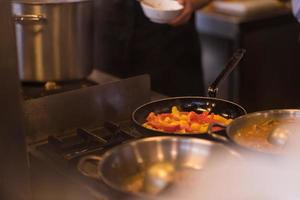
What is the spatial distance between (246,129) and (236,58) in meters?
0.29

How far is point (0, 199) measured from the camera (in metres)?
1.16

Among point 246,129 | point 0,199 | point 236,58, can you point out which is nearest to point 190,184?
point 246,129

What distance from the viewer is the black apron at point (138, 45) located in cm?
233

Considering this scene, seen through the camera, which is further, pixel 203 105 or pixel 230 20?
pixel 230 20

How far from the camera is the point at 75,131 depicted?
4.68 ft

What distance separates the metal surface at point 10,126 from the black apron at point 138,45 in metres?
1.22

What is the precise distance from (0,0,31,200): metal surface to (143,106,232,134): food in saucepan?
0.89ft

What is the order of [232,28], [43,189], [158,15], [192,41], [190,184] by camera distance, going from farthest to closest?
[232,28]
[192,41]
[158,15]
[43,189]
[190,184]

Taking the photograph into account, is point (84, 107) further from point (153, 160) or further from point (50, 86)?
point (153, 160)

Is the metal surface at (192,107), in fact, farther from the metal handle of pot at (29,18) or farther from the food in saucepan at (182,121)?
the metal handle of pot at (29,18)

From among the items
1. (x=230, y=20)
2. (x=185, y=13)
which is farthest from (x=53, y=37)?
(x=230, y=20)

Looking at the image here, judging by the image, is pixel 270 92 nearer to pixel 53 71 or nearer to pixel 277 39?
pixel 277 39

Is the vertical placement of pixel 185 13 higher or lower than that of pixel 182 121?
higher

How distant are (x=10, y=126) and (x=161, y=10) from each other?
2.28 ft
